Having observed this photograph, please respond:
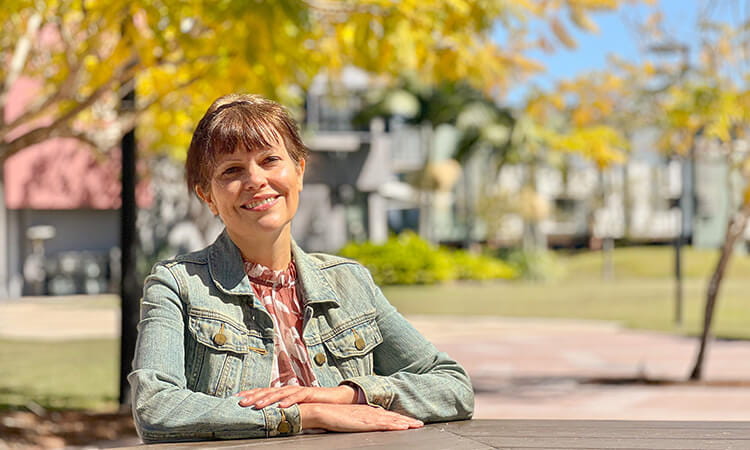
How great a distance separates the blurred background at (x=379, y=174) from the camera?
22.0ft

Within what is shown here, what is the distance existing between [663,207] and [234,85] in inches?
1937

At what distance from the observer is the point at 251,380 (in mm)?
2439

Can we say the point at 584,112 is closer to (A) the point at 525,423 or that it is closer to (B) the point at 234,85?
(B) the point at 234,85

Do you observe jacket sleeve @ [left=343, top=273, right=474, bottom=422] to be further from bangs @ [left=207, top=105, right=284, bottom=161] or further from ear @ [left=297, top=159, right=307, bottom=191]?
bangs @ [left=207, top=105, right=284, bottom=161]

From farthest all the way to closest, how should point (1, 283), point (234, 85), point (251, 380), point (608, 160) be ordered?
point (1, 283)
point (608, 160)
point (234, 85)
point (251, 380)

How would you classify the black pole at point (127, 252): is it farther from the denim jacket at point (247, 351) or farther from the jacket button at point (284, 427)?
the jacket button at point (284, 427)

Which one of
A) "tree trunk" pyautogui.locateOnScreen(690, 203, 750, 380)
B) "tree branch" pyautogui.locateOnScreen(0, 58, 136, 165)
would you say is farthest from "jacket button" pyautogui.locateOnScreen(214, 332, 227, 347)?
"tree trunk" pyautogui.locateOnScreen(690, 203, 750, 380)

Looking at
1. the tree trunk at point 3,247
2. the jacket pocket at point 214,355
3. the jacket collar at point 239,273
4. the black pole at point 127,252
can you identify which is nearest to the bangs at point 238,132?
the jacket collar at point 239,273

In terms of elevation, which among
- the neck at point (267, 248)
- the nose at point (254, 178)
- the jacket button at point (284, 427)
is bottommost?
the jacket button at point (284, 427)

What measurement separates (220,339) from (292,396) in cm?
23

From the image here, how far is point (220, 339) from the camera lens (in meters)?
2.42

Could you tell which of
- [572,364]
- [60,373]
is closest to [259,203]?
[60,373]

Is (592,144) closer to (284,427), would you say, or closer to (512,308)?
(284,427)

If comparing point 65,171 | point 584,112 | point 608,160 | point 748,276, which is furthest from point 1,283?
point 748,276
